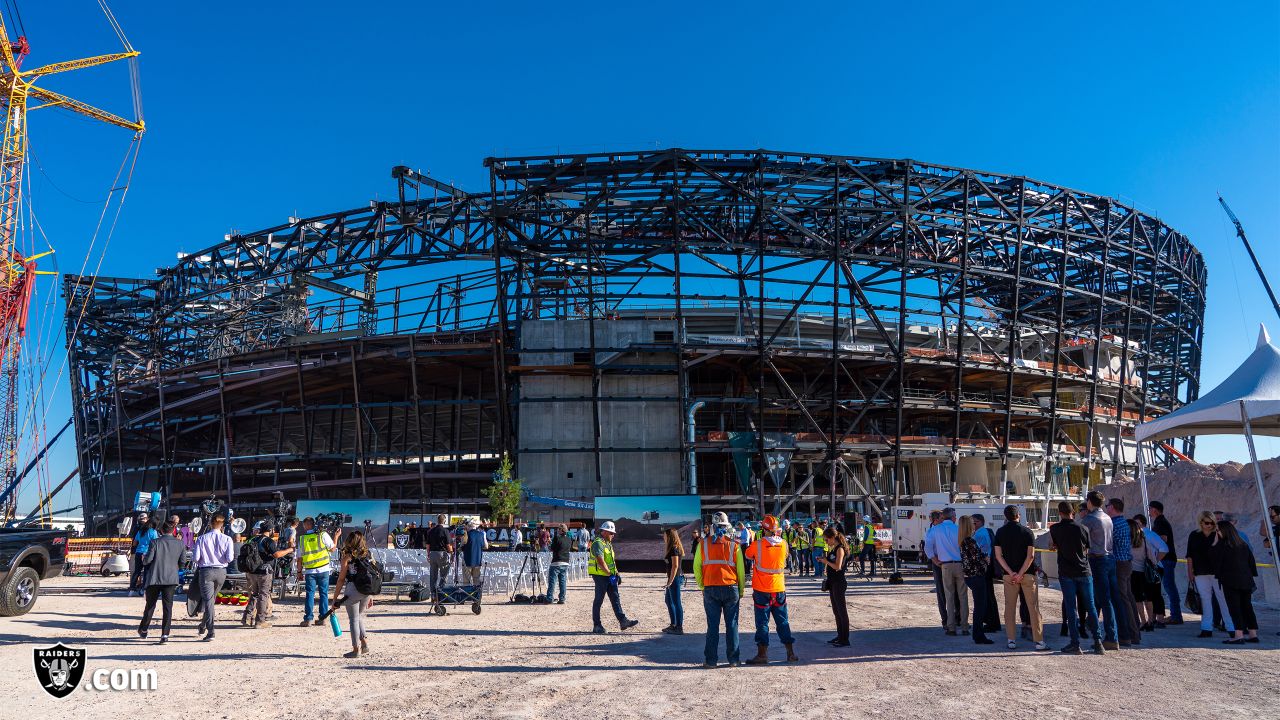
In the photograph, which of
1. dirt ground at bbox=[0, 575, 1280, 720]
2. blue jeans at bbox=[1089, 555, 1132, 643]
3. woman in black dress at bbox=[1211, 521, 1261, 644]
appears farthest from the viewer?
woman in black dress at bbox=[1211, 521, 1261, 644]

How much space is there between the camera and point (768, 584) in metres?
9.05

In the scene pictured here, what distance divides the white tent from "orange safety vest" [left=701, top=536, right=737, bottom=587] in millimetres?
7764

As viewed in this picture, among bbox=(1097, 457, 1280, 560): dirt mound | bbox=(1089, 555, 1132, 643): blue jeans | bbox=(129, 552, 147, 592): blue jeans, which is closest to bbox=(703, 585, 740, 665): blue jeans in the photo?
bbox=(1089, 555, 1132, 643): blue jeans

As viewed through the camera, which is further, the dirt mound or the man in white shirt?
the dirt mound

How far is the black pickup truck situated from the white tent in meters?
18.4

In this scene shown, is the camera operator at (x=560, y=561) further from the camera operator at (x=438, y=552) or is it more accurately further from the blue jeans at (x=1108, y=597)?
the blue jeans at (x=1108, y=597)

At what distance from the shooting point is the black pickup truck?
43.9ft

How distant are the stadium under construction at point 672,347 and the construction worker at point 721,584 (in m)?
26.3

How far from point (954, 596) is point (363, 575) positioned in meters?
7.67

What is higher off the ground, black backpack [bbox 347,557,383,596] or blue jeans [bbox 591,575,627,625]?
black backpack [bbox 347,557,383,596]

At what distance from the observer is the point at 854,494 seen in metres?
40.5

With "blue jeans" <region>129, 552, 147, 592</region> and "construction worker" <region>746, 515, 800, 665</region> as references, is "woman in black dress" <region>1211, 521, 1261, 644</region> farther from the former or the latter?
"blue jeans" <region>129, 552, 147, 592</region>
